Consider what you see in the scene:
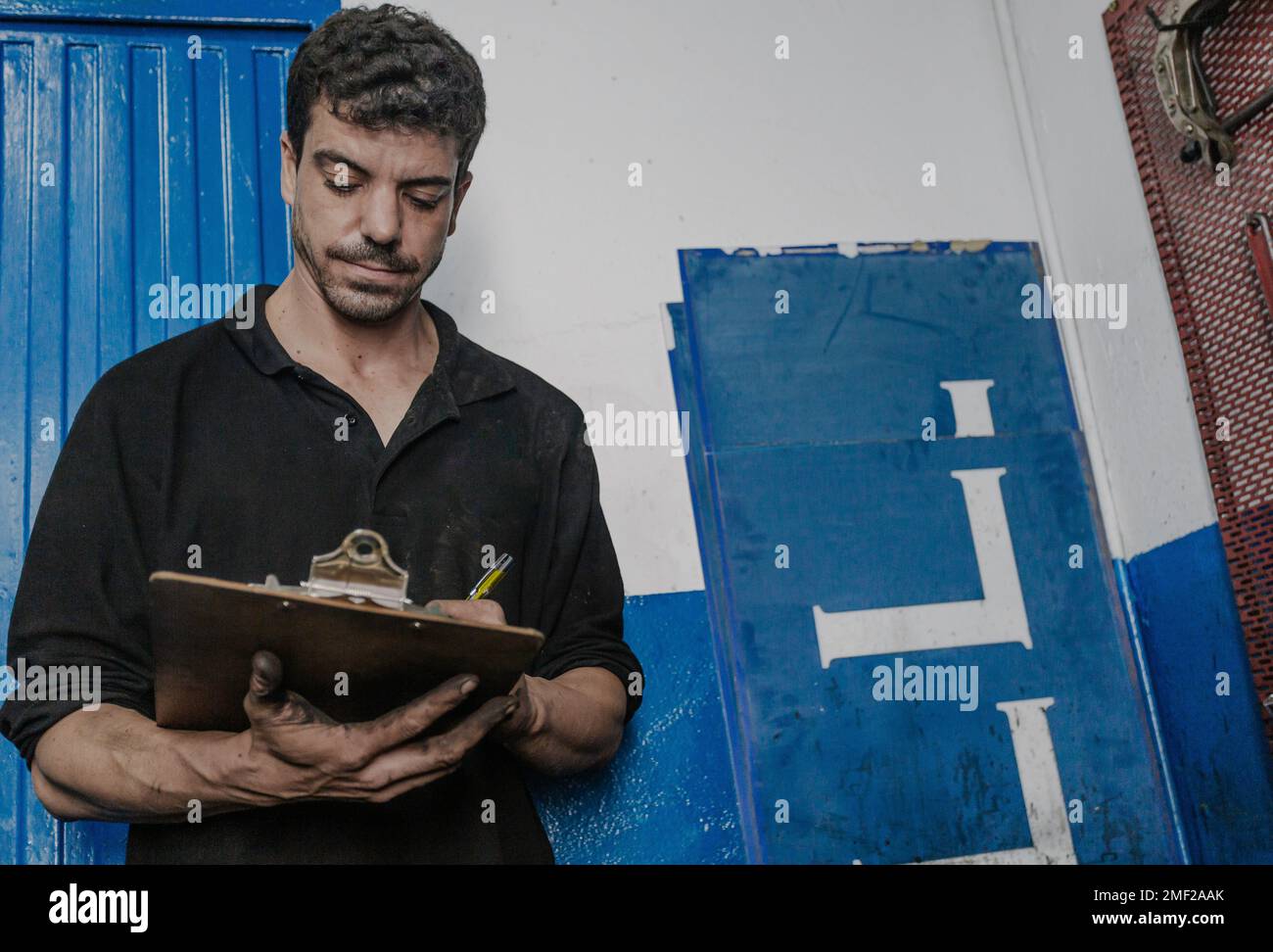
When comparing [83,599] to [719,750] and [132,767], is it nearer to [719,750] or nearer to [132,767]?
[132,767]

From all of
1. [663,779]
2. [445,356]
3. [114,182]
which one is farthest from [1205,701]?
[114,182]

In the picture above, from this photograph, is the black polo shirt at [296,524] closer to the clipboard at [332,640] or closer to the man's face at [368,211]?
the man's face at [368,211]

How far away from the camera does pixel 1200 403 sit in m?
1.92

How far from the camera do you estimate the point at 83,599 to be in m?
1.37

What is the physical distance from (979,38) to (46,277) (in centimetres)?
179

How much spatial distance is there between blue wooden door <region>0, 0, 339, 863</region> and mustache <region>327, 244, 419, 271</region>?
0.45 metres

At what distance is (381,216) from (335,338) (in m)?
0.20

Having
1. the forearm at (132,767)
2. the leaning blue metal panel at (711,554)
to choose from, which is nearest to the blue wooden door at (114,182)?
the forearm at (132,767)

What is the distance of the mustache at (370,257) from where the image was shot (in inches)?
60.9

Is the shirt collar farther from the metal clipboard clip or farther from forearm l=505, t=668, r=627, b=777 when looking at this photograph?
the metal clipboard clip

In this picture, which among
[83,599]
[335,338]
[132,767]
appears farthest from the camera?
[335,338]

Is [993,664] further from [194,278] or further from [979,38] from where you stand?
[194,278]

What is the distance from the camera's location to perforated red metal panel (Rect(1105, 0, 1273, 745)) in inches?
70.9

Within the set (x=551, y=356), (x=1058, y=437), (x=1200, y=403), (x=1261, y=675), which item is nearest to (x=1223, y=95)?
(x=1200, y=403)
